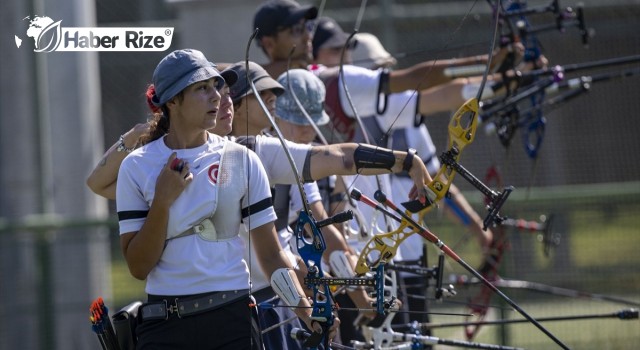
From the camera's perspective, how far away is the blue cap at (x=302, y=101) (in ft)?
17.2

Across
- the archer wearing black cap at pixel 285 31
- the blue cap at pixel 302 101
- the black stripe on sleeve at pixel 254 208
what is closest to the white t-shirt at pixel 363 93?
the archer wearing black cap at pixel 285 31

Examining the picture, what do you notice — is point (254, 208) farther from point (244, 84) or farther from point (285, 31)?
point (285, 31)

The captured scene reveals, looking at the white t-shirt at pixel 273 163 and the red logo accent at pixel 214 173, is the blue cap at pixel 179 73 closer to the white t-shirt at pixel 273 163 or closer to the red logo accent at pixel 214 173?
the red logo accent at pixel 214 173

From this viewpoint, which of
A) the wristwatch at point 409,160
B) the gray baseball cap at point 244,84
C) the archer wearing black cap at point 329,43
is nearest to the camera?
the wristwatch at point 409,160

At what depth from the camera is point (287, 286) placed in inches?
161

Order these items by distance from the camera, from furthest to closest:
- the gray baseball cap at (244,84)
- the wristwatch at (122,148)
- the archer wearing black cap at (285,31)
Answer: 1. the archer wearing black cap at (285,31)
2. the gray baseball cap at (244,84)
3. the wristwatch at (122,148)

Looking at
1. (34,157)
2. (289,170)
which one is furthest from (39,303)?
(289,170)

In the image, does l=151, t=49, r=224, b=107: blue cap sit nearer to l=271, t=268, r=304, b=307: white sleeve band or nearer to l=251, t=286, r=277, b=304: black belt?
l=271, t=268, r=304, b=307: white sleeve band

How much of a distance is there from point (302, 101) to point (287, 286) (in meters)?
A: 1.34

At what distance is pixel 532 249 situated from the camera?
930cm

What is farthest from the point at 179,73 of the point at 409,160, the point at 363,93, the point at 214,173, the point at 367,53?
the point at 367,53

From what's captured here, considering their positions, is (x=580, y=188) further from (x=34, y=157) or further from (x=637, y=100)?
(x=34, y=157)

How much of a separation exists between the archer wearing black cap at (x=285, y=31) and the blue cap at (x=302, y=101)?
0.83m

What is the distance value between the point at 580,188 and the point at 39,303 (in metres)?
4.21
